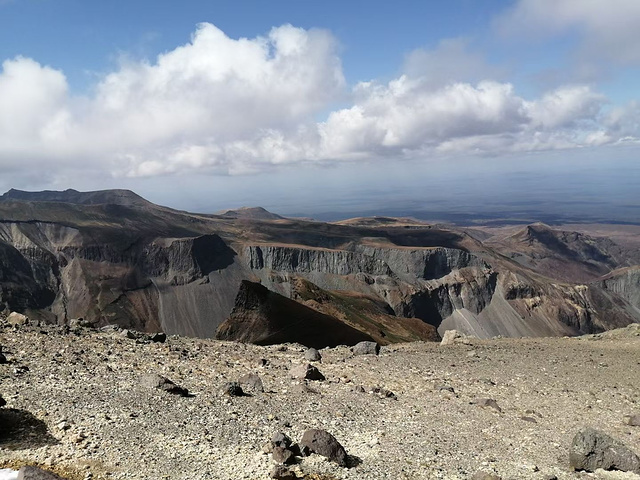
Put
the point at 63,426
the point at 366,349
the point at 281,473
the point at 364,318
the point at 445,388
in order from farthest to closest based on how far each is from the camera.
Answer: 1. the point at 364,318
2. the point at 366,349
3. the point at 445,388
4. the point at 63,426
5. the point at 281,473

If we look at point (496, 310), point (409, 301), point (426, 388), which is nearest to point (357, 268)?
point (409, 301)

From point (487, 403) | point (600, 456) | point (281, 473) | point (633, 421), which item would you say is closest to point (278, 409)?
point (281, 473)

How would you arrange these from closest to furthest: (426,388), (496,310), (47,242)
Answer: (426,388), (496,310), (47,242)

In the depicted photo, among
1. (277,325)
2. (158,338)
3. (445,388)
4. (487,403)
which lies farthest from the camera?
(277,325)

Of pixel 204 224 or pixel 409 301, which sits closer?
pixel 409 301

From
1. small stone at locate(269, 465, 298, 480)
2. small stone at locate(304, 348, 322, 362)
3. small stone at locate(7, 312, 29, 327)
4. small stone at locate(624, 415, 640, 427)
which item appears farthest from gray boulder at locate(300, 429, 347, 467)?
small stone at locate(7, 312, 29, 327)

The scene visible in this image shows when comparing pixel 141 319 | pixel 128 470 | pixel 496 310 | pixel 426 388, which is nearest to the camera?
pixel 128 470

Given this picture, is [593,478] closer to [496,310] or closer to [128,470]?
[128,470]

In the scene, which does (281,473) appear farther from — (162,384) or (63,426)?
(162,384)
